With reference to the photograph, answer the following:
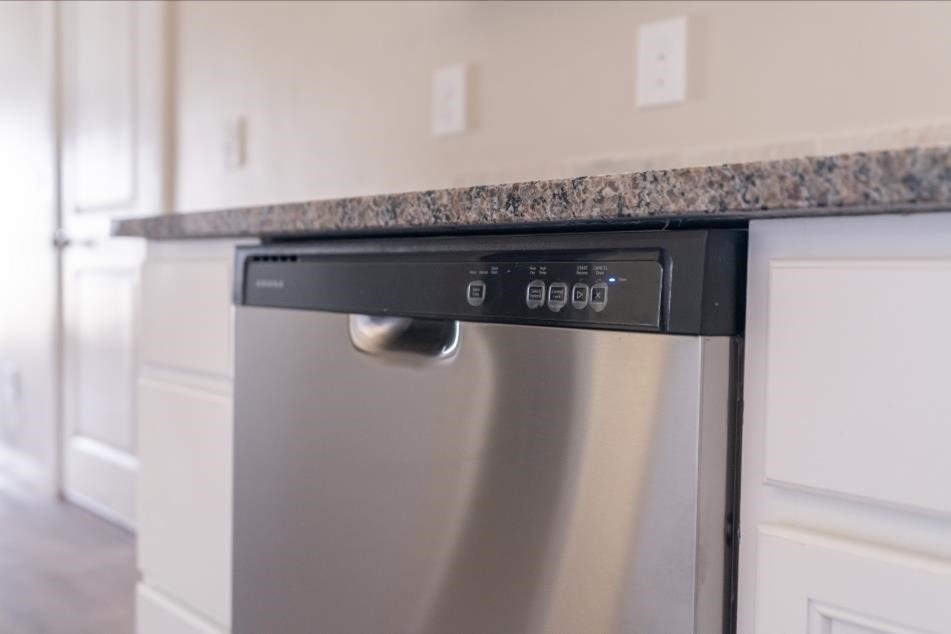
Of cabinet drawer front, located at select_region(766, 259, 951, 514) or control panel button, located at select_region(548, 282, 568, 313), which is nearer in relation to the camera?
cabinet drawer front, located at select_region(766, 259, 951, 514)

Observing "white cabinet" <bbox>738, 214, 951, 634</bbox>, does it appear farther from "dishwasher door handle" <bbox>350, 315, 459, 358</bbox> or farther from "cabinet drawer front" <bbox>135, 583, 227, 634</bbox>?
"cabinet drawer front" <bbox>135, 583, 227, 634</bbox>

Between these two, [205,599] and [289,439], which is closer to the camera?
[289,439]

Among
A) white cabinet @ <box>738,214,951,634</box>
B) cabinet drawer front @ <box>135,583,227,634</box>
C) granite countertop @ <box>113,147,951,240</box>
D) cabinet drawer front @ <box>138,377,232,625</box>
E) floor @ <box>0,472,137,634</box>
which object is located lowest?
floor @ <box>0,472,137,634</box>

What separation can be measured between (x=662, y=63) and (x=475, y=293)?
68 centimetres

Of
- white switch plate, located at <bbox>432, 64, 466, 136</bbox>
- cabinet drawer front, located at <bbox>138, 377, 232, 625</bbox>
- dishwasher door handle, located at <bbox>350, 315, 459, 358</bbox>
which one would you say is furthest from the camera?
white switch plate, located at <bbox>432, 64, 466, 136</bbox>

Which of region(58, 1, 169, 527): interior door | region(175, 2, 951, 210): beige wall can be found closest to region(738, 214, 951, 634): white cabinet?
region(175, 2, 951, 210): beige wall

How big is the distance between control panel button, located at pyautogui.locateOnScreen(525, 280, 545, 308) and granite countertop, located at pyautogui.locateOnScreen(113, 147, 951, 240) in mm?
45

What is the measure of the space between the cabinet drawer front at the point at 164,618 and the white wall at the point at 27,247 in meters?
1.80

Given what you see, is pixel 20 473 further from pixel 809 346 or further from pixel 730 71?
pixel 809 346

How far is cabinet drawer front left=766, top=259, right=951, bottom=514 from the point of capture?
44 centimetres

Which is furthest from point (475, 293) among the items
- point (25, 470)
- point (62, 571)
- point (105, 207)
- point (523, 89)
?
point (25, 470)

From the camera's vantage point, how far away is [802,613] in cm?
50

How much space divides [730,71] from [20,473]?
2870mm

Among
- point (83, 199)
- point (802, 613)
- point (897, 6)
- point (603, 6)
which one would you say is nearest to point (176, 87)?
point (83, 199)
